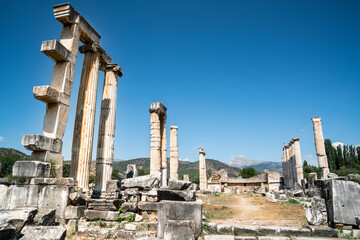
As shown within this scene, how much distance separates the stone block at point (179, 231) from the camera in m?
4.55

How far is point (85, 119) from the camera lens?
10.6 m

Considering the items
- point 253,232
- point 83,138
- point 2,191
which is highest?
point 83,138

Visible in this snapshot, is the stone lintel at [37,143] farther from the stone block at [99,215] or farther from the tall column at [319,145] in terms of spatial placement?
the tall column at [319,145]

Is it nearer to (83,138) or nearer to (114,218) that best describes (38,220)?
(114,218)

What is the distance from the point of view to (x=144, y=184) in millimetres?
9539

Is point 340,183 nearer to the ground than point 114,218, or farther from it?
farther from it

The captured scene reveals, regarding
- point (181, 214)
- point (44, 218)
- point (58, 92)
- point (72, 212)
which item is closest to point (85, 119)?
point (58, 92)

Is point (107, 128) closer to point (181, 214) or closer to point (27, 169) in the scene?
point (27, 169)

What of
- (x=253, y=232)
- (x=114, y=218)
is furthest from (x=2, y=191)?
(x=253, y=232)

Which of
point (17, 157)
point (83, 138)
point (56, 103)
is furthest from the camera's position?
point (83, 138)

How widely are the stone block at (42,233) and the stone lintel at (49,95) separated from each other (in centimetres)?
514

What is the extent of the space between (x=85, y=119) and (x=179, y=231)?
7.71 metres

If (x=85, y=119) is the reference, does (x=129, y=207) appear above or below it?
below

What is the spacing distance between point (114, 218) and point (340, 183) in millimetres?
6575
